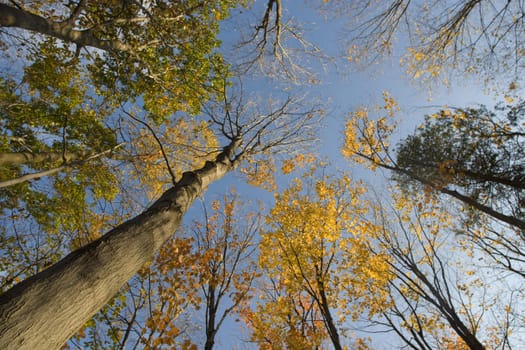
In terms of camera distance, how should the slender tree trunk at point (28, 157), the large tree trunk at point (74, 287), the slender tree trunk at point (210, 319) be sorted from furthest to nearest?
the slender tree trunk at point (28, 157)
the slender tree trunk at point (210, 319)
the large tree trunk at point (74, 287)

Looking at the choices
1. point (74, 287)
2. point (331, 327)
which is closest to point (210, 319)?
point (331, 327)

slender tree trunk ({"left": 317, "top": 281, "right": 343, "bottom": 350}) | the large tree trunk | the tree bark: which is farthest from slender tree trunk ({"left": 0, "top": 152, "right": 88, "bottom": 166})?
slender tree trunk ({"left": 317, "top": 281, "right": 343, "bottom": 350})

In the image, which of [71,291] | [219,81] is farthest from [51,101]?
[71,291]

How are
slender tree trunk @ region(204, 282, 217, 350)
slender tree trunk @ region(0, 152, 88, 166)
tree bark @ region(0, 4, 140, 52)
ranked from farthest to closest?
slender tree trunk @ region(0, 152, 88, 166)
slender tree trunk @ region(204, 282, 217, 350)
tree bark @ region(0, 4, 140, 52)

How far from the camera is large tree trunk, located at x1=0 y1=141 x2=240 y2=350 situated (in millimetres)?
1105

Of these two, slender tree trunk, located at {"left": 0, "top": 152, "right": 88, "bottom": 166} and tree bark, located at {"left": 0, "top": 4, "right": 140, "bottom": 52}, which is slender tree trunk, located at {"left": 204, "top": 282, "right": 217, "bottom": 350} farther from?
tree bark, located at {"left": 0, "top": 4, "right": 140, "bottom": 52}

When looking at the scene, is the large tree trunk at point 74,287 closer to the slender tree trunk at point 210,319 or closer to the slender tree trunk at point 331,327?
the slender tree trunk at point 210,319

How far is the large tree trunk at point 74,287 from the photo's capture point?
1105 mm

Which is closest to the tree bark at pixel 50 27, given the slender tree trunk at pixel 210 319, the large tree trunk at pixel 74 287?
the large tree trunk at pixel 74 287

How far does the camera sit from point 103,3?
4859 millimetres

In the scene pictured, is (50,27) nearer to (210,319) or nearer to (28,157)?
(28,157)

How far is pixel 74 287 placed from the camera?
1.38 meters

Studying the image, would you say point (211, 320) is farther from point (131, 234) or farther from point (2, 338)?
point (2, 338)

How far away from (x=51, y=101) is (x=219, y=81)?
4699mm
